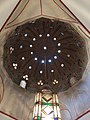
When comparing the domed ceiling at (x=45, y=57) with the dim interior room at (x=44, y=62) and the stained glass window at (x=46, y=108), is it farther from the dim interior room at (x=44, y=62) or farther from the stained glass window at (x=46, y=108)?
the stained glass window at (x=46, y=108)

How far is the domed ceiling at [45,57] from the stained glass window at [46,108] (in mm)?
791

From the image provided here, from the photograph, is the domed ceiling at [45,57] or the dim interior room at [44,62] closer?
the dim interior room at [44,62]

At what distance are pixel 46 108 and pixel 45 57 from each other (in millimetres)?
1729

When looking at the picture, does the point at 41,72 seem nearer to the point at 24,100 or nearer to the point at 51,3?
the point at 24,100

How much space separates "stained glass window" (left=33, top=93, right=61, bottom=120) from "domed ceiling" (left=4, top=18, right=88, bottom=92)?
2.60 feet

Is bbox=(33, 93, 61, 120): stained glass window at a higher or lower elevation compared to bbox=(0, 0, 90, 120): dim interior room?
lower

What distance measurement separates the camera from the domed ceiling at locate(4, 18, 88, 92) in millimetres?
5672

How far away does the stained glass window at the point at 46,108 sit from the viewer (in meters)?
4.32

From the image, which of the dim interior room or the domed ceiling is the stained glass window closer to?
the dim interior room

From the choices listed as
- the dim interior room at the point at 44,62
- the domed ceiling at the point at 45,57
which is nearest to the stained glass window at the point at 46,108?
the dim interior room at the point at 44,62

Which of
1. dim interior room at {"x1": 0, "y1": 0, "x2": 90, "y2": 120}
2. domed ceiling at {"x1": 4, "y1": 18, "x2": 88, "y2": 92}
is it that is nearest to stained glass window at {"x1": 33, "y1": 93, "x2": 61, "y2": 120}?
dim interior room at {"x1": 0, "y1": 0, "x2": 90, "y2": 120}

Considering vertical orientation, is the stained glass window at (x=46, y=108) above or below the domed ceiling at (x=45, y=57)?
below

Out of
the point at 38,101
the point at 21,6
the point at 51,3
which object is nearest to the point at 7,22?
the point at 21,6

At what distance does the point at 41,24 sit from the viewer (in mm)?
5793
